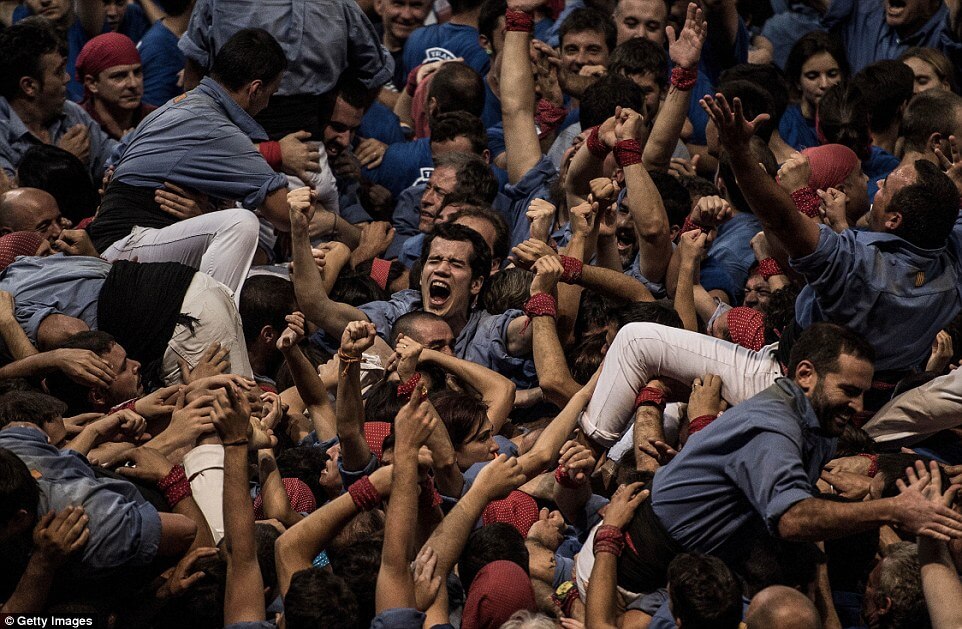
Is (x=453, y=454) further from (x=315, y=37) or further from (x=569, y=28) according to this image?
(x=569, y=28)

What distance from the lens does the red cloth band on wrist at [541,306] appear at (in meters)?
6.91

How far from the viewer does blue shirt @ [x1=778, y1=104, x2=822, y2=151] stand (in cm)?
931

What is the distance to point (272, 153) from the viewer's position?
26.6 feet

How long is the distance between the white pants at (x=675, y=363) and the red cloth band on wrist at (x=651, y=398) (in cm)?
3

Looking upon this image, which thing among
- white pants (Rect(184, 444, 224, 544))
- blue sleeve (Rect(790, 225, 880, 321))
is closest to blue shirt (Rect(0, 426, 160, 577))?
white pants (Rect(184, 444, 224, 544))

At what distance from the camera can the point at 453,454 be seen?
6.07 metres

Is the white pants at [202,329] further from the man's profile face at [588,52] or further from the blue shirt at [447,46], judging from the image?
the blue shirt at [447,46]

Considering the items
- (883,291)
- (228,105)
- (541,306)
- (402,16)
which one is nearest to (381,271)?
(228,105)

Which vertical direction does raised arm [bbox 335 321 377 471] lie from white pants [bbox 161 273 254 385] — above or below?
above

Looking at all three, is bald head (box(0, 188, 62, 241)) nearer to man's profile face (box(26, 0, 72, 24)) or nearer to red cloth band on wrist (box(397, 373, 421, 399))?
red cloth band on wrist (box(397, 373, 421, 399))

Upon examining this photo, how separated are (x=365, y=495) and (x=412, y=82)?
503cm

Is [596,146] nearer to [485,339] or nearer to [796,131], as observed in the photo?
[485,339]

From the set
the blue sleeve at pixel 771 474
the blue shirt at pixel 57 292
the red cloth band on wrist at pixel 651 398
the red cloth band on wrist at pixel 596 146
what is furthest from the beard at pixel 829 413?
the blue shirt at pixel 57 292

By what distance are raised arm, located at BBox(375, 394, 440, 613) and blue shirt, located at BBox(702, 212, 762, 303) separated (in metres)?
2.81
